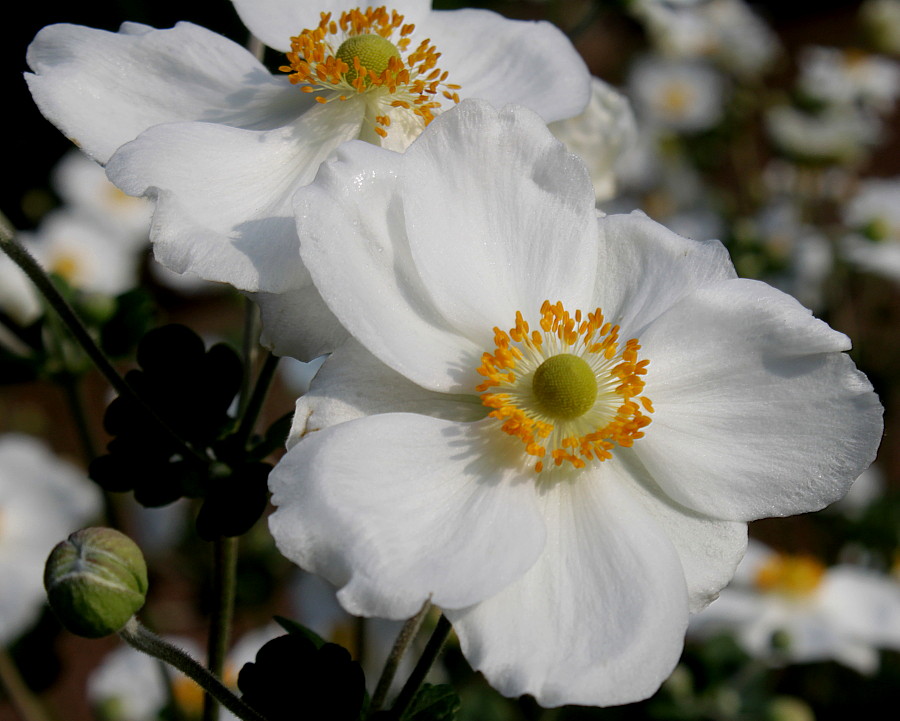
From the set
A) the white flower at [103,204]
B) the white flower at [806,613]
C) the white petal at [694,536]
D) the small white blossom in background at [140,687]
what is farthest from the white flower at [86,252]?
the white petal at [694,536]

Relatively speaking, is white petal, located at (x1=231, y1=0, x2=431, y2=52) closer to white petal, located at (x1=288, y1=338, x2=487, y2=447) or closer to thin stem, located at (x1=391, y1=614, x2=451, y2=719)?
white petal, located at (x1=288, y1=338, x2=487, y2=447)

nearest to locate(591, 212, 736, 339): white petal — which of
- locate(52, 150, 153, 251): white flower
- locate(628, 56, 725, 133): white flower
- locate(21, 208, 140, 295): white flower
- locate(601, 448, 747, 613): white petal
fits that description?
locate(601, 448, 747, 613): white petal

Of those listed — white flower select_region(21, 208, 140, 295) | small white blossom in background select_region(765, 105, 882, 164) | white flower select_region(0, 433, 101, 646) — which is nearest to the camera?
white flower select_region(0, 433, 101, 646)

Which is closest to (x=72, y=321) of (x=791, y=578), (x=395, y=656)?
(x=395, y=656)

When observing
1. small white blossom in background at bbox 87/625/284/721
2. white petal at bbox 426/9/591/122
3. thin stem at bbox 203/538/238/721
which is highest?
white petal at bbox 426/9/591/122

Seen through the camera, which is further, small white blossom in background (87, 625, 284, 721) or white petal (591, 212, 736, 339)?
small white blossom in background (87, 625, 284, 721)

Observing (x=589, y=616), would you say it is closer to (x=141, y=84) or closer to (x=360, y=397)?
(x=360, y=397)
